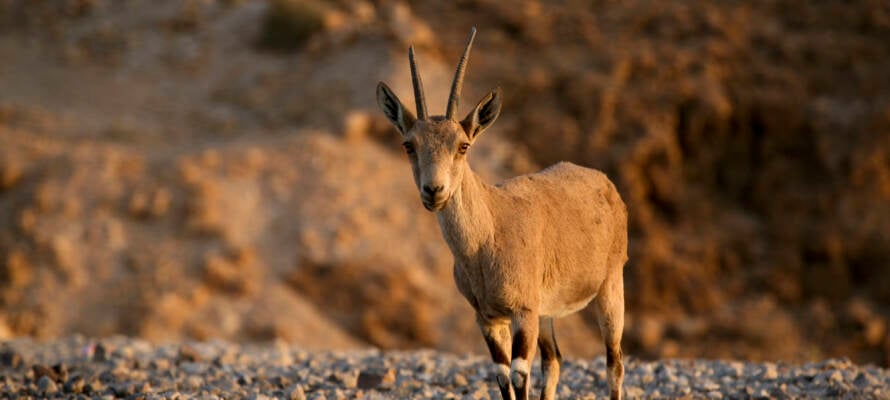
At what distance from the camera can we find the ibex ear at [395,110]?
8.04 meters

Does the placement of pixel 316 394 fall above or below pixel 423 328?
below

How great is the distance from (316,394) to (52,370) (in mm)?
3130

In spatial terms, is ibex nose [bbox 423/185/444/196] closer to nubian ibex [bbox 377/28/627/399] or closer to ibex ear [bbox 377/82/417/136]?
nubian ibex [bbox 377/28/627/399]

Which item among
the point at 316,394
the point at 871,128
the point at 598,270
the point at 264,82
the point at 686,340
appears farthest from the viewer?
the point at 264,82

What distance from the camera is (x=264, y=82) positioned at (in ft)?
96.3

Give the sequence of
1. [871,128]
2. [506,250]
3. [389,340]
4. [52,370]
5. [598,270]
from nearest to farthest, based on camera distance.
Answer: [506,250], [598,270], [52,370], [389,340], [871,128]

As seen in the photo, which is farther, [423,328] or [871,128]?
[871,128]

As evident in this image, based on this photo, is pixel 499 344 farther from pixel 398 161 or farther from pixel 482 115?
pixel 398 161

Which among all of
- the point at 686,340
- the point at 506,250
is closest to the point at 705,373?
the point at 506,250

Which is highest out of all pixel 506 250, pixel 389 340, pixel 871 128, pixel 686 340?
pixel 871 128

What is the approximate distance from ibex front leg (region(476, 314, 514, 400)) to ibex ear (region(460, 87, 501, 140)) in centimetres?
155

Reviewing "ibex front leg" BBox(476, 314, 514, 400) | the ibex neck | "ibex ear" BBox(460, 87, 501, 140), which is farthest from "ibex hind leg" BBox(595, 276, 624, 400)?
"ibex ear" BBox(460, 87, 501, 140)

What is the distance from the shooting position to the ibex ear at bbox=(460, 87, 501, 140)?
26.2 ft

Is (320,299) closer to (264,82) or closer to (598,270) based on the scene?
→ (264,82)
